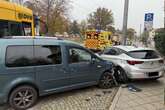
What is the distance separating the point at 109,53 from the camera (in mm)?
8273

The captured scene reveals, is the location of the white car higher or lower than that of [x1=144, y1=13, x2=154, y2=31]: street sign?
lower

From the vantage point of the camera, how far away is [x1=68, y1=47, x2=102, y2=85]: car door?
226 inches

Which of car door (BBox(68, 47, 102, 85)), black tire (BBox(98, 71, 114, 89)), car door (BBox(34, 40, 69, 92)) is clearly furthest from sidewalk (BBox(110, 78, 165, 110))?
car door (BBox(34, 40, 69, 92))

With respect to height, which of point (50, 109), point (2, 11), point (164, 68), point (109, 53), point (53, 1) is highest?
point (53, 1)

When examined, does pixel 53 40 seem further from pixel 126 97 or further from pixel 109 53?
pixel 109 53

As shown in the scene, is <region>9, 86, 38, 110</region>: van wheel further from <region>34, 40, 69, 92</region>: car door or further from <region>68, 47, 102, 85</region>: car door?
<region>68, 47, 102, 85</region>: car door

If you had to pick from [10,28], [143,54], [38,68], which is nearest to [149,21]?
[143,54]

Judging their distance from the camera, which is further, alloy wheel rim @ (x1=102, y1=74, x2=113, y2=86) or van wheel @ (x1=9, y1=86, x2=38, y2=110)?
alloy wheel rim @ (x1=102, y1=74, x2=113, y2=86)

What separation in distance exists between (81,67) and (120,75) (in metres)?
1.93

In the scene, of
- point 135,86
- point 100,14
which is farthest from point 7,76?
point 100,14

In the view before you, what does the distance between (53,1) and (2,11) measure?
A: 93.5 ft

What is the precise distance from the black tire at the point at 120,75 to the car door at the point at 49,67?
93.7 inches

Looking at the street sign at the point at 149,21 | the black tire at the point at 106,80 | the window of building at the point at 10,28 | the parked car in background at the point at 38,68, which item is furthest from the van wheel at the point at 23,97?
the street sign at the point at 149,21

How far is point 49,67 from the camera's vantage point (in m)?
5.21
